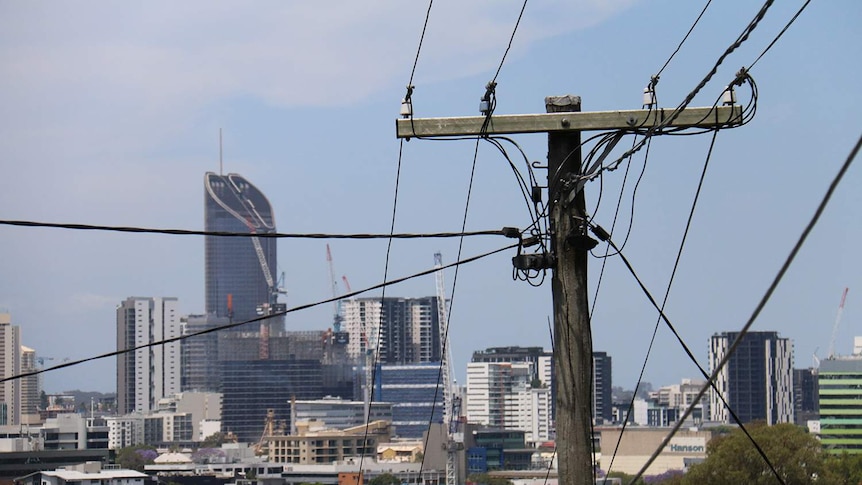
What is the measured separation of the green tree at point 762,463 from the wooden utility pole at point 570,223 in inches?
1920

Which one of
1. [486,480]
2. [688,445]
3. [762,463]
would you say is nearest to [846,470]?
[762,463]

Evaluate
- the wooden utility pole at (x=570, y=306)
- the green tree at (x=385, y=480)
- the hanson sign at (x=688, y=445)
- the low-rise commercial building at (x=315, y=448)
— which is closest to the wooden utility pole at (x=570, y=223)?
the wooden utility pole at (x=570, y=306)

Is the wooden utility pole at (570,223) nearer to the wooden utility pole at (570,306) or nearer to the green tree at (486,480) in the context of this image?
the wooden utility pole at (570,306)

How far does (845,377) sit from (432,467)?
37.4 meters

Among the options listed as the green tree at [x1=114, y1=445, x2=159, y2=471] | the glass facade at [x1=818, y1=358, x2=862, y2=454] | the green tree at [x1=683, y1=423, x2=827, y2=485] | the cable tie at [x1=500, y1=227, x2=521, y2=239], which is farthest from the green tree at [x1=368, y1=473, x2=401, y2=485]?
the cable tie at [x1=500, y1=227, x2=521, y2=239]

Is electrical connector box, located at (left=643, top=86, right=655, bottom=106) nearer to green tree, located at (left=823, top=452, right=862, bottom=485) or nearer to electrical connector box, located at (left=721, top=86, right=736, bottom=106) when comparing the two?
electrical connector box, located at (left=721, top=86, right=736, bottom=106)

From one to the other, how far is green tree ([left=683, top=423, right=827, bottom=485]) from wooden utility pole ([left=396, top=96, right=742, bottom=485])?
160ft

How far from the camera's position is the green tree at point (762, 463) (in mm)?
57062

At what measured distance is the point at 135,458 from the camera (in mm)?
159750

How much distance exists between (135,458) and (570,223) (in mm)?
155145

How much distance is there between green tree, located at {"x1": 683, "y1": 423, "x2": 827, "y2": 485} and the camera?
57062mm

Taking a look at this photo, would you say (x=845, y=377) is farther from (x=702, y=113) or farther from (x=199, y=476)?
(x=702, y=113)

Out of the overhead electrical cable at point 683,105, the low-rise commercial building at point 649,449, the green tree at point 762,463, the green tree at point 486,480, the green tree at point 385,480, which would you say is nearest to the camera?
the overhead electrical cable at point 683,105

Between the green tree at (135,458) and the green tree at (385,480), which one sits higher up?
the green tree at (135,458)
